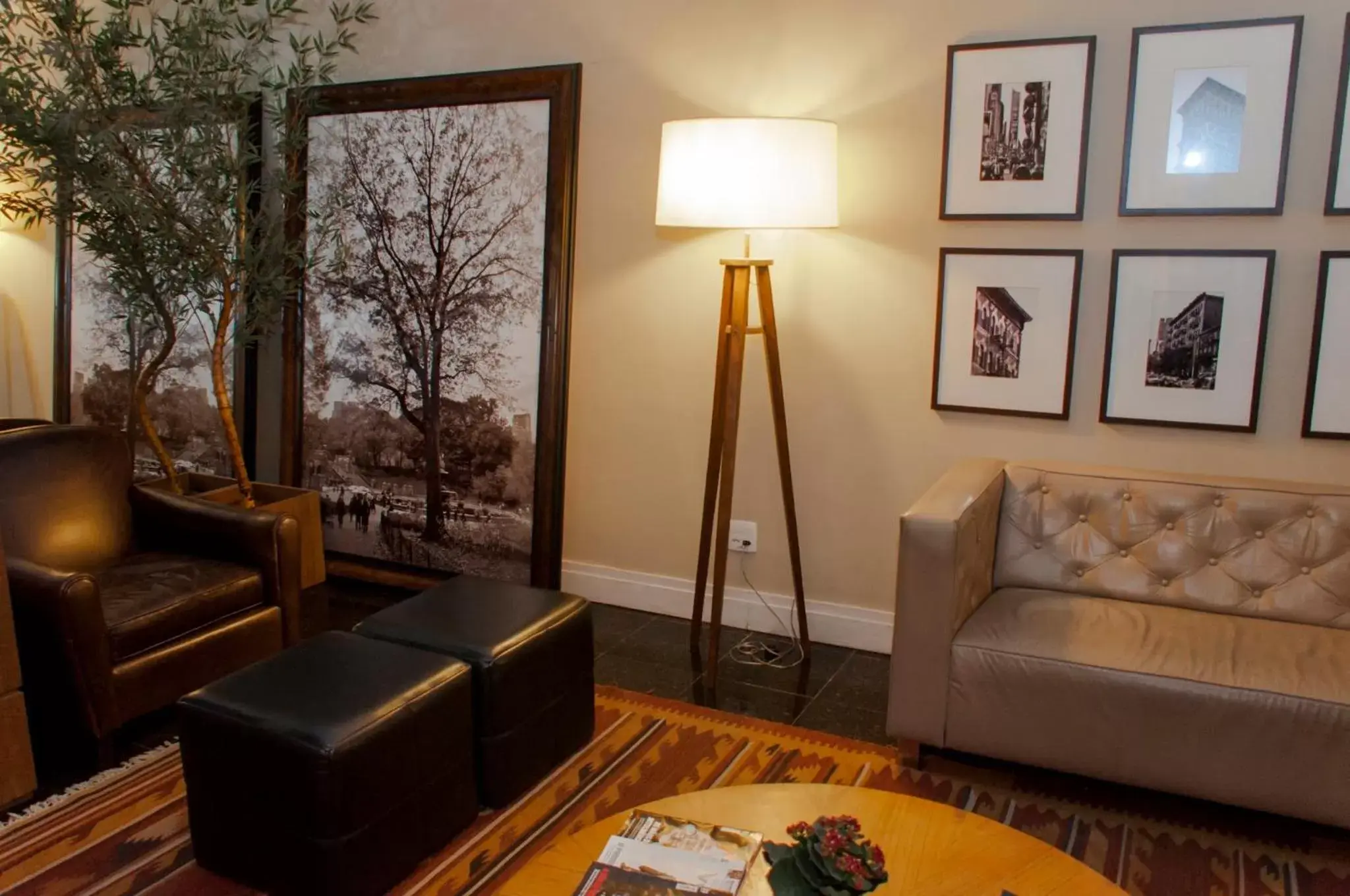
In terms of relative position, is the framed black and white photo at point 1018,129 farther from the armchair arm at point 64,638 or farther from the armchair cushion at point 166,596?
the armchair arm at point 64,638

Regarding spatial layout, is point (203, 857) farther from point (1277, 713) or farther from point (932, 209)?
point (932, 209)

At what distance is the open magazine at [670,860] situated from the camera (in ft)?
5.06

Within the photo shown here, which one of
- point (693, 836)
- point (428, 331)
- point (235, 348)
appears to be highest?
point (428, 331)

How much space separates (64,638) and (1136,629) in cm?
267

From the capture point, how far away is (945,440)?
342 cm

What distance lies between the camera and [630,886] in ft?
5.06

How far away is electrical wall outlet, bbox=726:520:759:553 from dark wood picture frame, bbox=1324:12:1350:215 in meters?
2.00

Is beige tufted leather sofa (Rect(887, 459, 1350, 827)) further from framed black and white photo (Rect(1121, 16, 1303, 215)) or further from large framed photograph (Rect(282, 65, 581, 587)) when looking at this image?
large framed photograph (Rect(282, 65, 581, 587))

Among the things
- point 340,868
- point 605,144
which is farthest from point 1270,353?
point 340,868

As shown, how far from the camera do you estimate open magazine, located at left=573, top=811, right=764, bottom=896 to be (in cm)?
154

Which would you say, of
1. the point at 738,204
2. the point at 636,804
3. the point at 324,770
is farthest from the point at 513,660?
the point at 738,204

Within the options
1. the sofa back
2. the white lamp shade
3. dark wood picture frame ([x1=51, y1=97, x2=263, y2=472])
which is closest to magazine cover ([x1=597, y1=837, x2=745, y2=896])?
the sofa back

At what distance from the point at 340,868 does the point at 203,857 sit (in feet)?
1.27

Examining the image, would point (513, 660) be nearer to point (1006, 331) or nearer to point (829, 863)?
point (829, 863)
